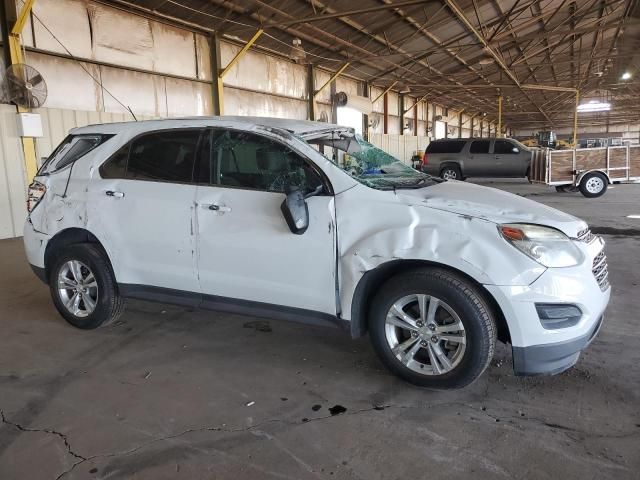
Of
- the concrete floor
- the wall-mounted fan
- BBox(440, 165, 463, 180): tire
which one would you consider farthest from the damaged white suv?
BBox(440, 165, 463, 180): tire

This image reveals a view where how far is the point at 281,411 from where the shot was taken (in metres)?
2.87

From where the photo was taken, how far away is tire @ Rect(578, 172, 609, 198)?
13.1 m

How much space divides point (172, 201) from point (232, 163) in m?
0.53

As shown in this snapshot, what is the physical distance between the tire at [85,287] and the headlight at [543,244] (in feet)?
9.91

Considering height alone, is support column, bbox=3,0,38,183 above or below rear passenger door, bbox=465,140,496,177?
above

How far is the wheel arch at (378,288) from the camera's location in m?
2.84

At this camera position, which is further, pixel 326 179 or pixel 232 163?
pixel 232 163

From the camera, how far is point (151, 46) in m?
11.0

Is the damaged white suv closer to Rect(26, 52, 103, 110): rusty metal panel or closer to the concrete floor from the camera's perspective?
the concrete floor

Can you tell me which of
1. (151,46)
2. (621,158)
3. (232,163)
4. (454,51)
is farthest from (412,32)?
(232,163)

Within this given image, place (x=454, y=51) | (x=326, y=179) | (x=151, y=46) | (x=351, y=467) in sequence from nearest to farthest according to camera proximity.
→ 1. (x=351, y=467)
2. (x=326, y=179)
3. (x=151, y=46)
4. (x=454, y=51)

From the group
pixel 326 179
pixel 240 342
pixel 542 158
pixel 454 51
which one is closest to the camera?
pixel 326 179

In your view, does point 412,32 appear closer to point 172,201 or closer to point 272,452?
point 172,201

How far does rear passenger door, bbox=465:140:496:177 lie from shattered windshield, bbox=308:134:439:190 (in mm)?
15058
